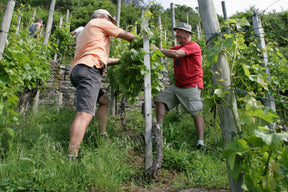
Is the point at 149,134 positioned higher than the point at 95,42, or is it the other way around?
the point at 95,42

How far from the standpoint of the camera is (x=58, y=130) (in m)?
3.35

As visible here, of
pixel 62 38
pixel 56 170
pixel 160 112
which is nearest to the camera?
pixel 56 170

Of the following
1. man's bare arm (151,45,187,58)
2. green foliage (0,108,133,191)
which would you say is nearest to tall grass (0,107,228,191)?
green foliage (0,108,133,191)

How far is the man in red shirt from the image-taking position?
3.40m

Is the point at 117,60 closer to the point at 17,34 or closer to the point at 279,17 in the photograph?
the point at 17,34

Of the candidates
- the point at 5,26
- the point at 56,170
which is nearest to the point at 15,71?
the point at 5,26

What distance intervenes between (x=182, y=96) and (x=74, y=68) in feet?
5.56

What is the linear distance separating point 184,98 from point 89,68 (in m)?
1.59

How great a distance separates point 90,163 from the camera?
2.25 m

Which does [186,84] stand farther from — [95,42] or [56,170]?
[56,170]

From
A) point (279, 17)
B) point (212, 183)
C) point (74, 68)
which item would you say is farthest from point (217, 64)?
point (279, 17)

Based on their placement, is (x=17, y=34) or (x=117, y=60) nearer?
(x=117, y=60)

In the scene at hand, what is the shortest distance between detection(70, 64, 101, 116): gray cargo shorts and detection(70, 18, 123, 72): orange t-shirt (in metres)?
0.10

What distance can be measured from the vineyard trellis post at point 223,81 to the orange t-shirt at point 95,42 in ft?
4.47
